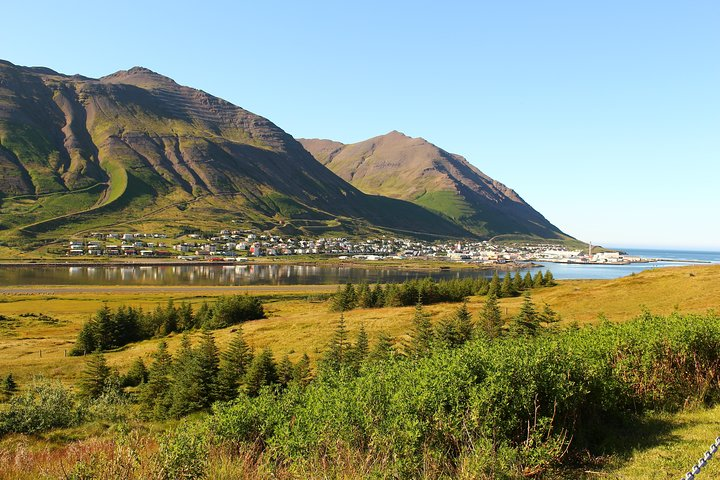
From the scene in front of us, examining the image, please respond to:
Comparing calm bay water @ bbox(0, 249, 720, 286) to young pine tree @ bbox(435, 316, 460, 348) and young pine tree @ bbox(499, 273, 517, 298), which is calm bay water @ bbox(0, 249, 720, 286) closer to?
young pine tree @ bbox(499, 273, 517, 298)

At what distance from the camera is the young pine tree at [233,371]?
128ft

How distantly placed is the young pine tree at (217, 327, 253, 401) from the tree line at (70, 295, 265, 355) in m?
41.0

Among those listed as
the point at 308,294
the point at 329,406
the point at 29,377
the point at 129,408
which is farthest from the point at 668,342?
the point at 308,294

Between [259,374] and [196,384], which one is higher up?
[259,374]

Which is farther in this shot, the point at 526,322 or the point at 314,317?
the point at 314,317

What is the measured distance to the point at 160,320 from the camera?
84.2 meters

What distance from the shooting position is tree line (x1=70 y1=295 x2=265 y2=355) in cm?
7547

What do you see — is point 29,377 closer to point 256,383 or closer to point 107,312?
point 107,312

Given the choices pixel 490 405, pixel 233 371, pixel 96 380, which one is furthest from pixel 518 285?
pixel 490 405

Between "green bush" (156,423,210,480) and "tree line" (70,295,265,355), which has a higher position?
"green bush" (156,423,210,480)

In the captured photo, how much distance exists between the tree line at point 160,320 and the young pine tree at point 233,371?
41027mm

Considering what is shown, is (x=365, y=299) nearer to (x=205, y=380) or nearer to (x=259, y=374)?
(x=259, y=374)

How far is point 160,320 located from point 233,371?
50718 mm

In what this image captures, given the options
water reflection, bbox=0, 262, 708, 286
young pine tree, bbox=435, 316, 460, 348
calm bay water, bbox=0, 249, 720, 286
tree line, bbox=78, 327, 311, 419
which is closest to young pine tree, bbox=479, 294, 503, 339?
young pine tree, bbox=435, 316, 460, 348
